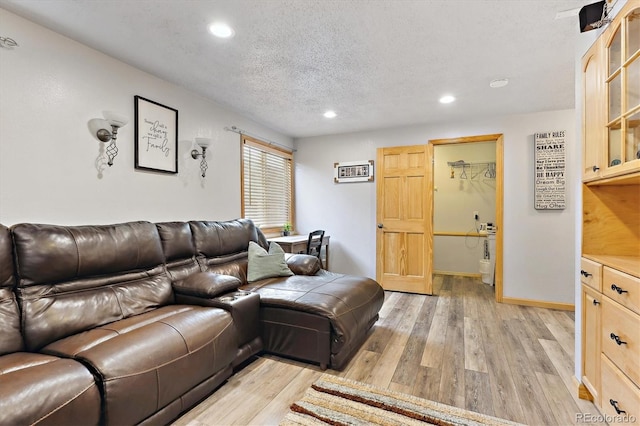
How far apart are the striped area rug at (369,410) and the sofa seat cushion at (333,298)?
14.0 inches

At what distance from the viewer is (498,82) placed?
9.65 feet

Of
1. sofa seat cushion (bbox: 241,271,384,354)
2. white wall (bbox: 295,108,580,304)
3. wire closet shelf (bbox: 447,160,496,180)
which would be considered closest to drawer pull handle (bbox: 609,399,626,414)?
sofa seat cushion (bbox: 241,271,384,354)

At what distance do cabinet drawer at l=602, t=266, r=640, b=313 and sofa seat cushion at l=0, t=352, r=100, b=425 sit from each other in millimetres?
2456

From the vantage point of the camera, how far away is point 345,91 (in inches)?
127

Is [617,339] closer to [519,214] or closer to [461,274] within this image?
[519,214]

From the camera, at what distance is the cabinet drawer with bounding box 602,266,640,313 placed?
4.50 ft

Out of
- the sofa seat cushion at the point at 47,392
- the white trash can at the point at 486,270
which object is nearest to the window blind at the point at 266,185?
the sofa seat cushion at the point at 47,392

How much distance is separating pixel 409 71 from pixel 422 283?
2907mm

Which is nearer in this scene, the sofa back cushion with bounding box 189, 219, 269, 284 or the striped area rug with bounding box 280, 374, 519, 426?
the striped area rug with bounding box 280, 374, 519, 426

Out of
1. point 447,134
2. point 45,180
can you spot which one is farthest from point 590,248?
point 45,180

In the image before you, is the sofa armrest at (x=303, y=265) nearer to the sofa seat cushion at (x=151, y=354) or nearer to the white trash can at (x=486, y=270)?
the sofa seat cushion at (x=151, y=354)

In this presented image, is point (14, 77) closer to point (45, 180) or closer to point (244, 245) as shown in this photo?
point (45, 180)

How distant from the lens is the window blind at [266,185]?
13.9 ft

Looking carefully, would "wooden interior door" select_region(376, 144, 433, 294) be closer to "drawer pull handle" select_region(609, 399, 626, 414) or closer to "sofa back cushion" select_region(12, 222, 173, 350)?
"drawer pull handle" select_region(609, 399, 626, 414)
